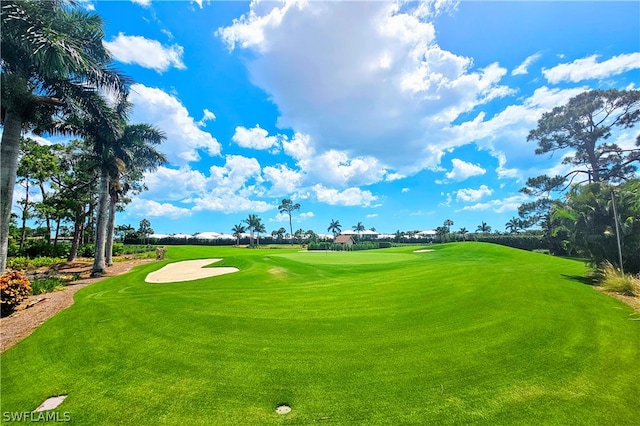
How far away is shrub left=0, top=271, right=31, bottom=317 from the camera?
26.7 ft

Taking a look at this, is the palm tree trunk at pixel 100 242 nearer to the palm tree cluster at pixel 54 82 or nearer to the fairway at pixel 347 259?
the palm tree cluster at pixel 54 82

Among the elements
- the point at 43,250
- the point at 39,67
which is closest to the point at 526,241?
the point at 39,67

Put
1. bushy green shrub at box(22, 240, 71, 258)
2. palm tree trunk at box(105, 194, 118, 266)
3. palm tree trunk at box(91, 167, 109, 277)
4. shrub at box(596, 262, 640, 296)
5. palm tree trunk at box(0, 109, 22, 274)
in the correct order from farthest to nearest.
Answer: bushy green shrub at box(22, 240, 71, 258) → palm tree trunk at box(105, 194, 118, 266) → palm tree trunk at box(91, 167, 109, 277) → palm tree trunk at box(0, 109, 22, 274) → shrub at box(596, 262, 640, 296)

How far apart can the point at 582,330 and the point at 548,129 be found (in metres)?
31.7

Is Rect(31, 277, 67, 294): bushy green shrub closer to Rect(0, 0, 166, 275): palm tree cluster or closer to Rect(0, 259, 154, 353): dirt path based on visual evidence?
Rect(0, 259, 154, 353): dirt path

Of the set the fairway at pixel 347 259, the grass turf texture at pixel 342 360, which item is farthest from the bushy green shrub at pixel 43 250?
the grass turf texture at pixel 342 360

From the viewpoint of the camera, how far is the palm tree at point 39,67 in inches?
386

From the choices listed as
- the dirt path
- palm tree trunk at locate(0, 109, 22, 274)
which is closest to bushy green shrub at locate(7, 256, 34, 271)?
palm tree trunk at locate(0, 109, 22, 274)

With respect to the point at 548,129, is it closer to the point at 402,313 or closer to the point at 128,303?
the point at 402,313

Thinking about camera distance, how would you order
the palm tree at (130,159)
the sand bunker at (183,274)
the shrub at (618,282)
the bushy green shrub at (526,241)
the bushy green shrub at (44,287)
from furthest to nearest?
the bushy green shrub at (526,241), the palm tree at (130,159), the sand bunker at (183,274), the bushy green shrub at (44,287), the shrub at (618,282)

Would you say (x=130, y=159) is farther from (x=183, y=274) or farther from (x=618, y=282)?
(x=618, y=282)

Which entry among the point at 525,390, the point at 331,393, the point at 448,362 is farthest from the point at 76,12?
the point at 525,390

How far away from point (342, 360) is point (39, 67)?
15.3 metres

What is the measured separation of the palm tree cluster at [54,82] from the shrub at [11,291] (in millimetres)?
2745
